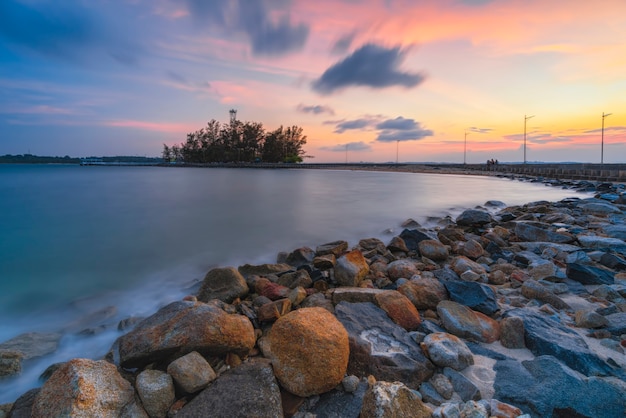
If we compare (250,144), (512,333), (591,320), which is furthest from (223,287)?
(250,144)

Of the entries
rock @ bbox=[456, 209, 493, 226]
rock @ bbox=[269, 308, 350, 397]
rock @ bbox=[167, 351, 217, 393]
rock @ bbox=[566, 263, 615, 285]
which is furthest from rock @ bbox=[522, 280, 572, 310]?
rock @ bbox=[456, 209, 493, 226]

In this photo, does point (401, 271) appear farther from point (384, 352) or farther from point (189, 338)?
point (189, 338)

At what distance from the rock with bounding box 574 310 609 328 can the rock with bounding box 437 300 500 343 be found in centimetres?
85

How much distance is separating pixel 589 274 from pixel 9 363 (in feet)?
22.5

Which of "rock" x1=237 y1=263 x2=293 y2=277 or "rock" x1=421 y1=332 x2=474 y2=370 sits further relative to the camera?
"rock" x1=237 y1=263 x2=293 y2=277

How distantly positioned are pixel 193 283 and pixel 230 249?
2786 millimetres

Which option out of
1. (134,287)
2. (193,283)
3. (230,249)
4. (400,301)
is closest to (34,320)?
(134,287)

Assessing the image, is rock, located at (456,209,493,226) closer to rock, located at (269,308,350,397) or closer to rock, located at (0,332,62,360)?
rock, located at (269,308,350,397)

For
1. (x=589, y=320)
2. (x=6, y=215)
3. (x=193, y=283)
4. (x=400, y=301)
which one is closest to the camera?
(x=589, y=320)

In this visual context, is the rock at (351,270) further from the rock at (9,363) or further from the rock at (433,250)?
the rock at (9,363)

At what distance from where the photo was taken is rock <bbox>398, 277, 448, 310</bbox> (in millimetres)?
3791

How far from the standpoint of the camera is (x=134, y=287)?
19.4ft

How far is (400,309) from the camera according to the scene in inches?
134

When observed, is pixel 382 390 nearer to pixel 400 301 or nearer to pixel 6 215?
pixel 400 301
